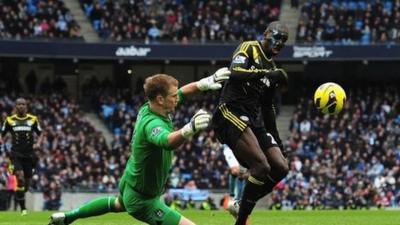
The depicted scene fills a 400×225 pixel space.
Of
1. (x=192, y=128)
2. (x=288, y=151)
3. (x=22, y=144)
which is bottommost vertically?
(x=288, y=151)

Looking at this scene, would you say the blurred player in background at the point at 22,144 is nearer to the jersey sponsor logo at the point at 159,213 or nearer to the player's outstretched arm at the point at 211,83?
the player's outstretched arm at the point at 211,83

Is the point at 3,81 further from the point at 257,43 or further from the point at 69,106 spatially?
the point at 257,43

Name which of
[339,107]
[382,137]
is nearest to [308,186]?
[382,137]

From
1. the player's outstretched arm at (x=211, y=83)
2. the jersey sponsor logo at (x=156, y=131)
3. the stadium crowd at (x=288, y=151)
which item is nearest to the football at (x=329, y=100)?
the player's outstretched arm at (x=211, y=83)

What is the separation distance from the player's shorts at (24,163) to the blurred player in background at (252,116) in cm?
859

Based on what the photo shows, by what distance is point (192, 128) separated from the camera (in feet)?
25.2

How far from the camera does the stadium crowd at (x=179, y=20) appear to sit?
37219 mm

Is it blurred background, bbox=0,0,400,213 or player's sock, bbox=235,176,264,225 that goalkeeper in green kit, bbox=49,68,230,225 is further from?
blurred background, bbox=0,0,400,213

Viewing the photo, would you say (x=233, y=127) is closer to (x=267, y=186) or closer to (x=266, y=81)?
(x=266, y=81)

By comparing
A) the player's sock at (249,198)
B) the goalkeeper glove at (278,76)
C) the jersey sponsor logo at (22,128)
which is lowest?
the jersey sponsor logo at (22,128)

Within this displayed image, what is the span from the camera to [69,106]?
119 feet

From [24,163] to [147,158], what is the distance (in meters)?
11.4

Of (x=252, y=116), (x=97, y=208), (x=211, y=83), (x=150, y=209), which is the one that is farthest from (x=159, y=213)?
(x=252, y=116)

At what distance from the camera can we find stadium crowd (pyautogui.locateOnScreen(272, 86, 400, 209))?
30.6 m
